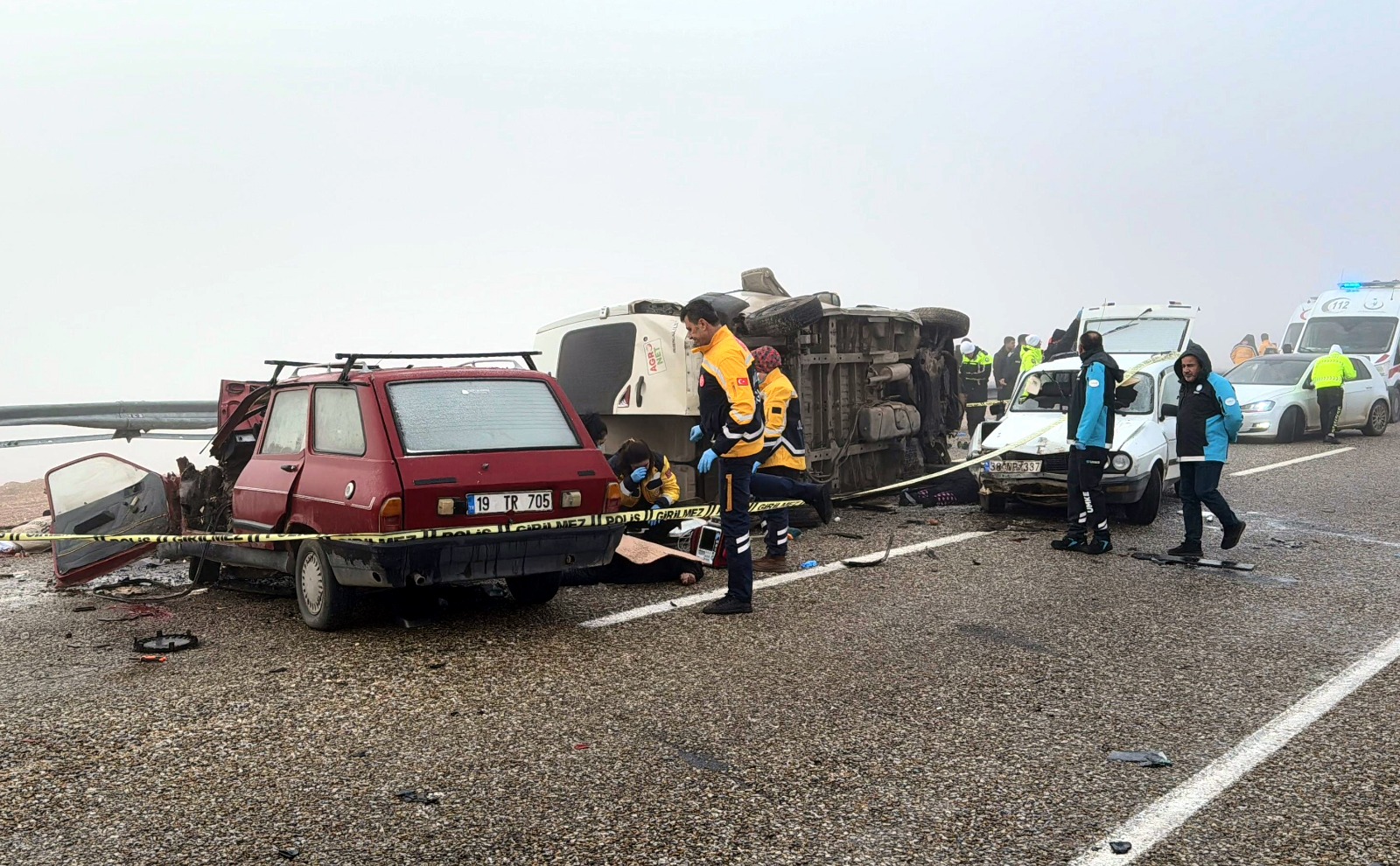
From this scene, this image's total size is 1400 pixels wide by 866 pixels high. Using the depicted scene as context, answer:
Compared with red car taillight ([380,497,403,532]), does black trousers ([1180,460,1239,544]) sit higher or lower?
lower

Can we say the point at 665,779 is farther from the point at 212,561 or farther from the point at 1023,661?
the point at 212,561

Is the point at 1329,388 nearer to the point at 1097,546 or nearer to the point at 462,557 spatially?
the point at 1097,546

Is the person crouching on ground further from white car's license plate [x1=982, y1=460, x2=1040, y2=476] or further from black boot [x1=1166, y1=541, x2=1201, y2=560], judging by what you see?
black boot [x1=1166, y1=541, x2=1201, y2=560]

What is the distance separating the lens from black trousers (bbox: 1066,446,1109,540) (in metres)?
9.18

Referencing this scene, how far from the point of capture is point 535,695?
5.32 metres

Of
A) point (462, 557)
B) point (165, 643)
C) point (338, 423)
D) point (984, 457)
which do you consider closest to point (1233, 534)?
point (984, 457)

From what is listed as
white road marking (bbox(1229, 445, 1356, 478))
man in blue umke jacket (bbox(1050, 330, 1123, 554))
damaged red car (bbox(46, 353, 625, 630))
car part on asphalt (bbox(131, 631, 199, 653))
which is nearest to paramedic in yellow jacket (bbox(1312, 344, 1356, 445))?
white road marking (bbox(1229, 445, 1356, 478))

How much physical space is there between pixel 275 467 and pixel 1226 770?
222 inches

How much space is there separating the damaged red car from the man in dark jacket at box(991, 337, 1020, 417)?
1667 cm

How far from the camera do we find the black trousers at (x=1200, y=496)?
8742mm

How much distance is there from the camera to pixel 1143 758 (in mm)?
4492

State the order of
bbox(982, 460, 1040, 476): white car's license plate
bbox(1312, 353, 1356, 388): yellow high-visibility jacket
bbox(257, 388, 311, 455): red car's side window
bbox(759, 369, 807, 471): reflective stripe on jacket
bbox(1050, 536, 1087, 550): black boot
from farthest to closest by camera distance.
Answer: bbox(1312, 353, 1356, 388): yellow high-visibility jacket, bbox(982, 460, 1040, 476): white car's license plate, bbox(1050, 536, 1087, 550): black boot, bbox(759, 369, 807, 471): reflective stripe on jacket, bbox(257, 388, 311, 455): red car's side window

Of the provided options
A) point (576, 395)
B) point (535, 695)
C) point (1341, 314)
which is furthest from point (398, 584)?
point (1341, 314)

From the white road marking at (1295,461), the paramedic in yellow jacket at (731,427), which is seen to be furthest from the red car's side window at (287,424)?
the white road marking at (1295,461)
